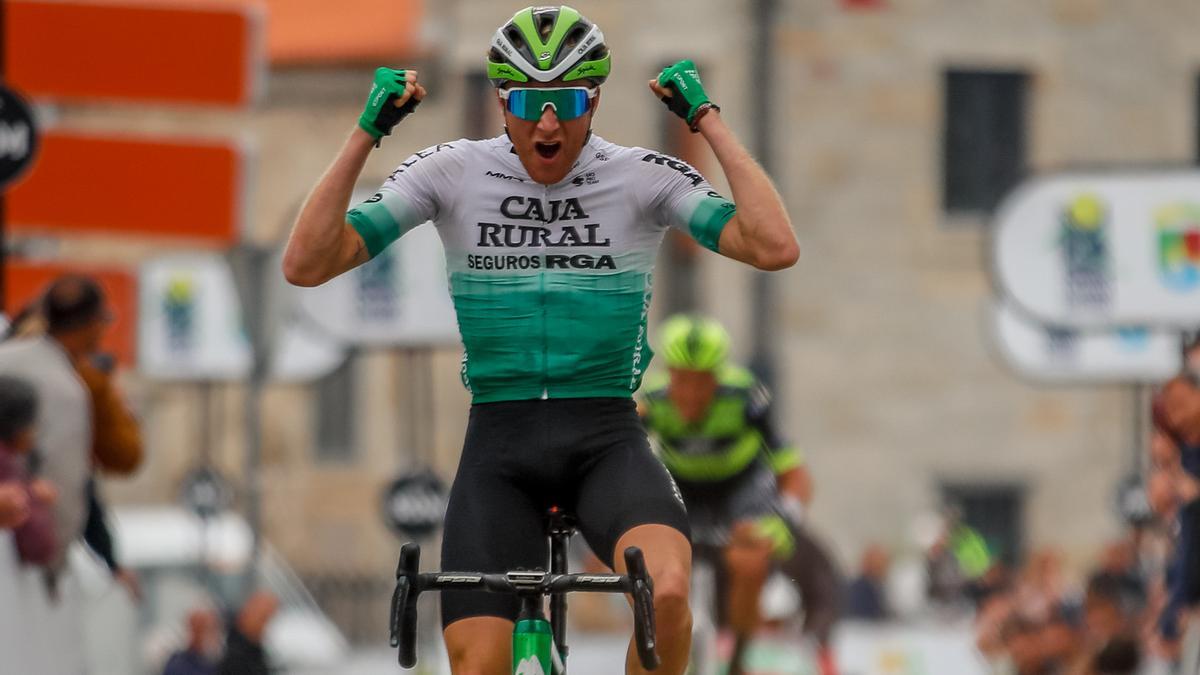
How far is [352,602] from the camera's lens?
39.2 m

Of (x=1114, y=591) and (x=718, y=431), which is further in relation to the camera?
(x=1114, y=591)

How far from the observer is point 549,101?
24.4 ft

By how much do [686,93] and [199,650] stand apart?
863 cm

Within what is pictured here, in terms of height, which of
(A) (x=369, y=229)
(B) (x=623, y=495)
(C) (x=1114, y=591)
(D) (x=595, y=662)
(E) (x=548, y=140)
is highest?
(E) (x=548, y=140)

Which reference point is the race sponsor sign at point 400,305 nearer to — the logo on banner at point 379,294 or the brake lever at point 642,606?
the logo on banner at point 379,294

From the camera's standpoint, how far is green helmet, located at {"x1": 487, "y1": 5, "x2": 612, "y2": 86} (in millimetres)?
7402

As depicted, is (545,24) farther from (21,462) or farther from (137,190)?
(137,190)

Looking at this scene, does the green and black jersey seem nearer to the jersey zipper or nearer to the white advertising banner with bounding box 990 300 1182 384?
the white advertising banner with bounding box 990 300 1182 384

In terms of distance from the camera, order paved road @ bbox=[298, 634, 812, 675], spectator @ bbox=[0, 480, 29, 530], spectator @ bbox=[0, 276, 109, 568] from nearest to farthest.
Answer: spectator @ bbox=[0, 480, 29, 530] < spectator @ bbox=[0, 276, 109, 568] < paved road @ bbox=[298, 634, 812, 675]

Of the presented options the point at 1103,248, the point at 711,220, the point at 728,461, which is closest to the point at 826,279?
the point at 1103,248

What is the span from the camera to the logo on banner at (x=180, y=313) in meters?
26.3

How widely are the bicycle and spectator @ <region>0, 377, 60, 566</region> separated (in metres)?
2.37

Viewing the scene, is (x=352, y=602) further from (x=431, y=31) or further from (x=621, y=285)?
(x=621, y=285)

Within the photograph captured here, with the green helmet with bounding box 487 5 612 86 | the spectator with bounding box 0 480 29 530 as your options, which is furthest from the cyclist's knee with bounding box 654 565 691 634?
the spectator with bounding box 0 480 29 530
